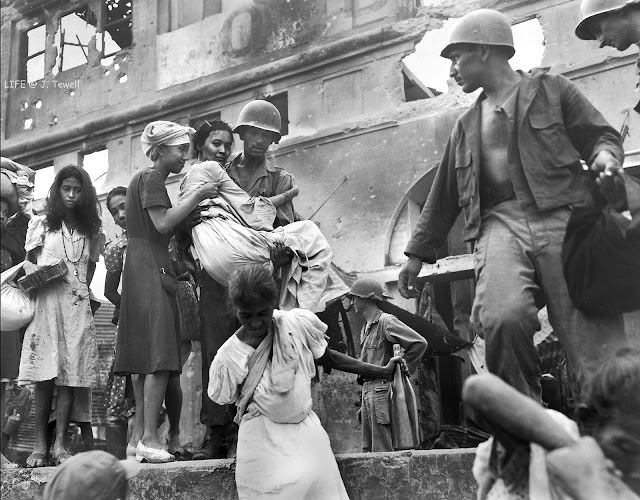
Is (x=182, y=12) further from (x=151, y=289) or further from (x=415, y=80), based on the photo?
(x=151, y=289)

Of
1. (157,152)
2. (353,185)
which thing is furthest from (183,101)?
(157,152)

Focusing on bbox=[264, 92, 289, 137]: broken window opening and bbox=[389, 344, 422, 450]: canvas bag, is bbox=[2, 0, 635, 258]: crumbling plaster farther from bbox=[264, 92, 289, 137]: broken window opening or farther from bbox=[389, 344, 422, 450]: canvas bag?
bbox=[389, 344, 422, 450]: canvas bag

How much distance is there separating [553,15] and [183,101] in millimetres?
5409

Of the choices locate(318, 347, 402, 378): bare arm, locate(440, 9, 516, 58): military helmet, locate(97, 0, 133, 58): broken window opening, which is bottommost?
locate(318, 347, 402, 378): bare arm

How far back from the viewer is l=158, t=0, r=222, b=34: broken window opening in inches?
488

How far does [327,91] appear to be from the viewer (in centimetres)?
1167

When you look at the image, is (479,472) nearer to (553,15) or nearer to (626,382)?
(626,382)

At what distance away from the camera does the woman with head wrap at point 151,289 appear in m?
5.05

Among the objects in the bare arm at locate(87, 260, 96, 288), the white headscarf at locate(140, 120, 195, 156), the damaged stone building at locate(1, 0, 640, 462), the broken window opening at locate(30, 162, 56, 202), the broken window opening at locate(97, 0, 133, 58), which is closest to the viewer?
the white headscarf at locate(140, 120, 195, 156)

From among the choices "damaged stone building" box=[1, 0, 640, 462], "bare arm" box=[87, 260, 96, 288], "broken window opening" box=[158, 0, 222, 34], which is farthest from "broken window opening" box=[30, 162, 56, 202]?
"bare arm" box=[87, 260, 96, 288]

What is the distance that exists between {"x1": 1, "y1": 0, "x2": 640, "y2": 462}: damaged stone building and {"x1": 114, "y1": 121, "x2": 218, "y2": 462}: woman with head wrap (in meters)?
4.88

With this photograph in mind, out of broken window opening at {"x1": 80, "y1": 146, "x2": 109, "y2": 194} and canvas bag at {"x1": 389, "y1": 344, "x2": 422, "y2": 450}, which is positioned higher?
broken window opening at {"x1": 80, "y1": 146, "x2": 109, "y2": 194}

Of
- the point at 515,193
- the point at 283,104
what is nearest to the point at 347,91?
the point at 283,104

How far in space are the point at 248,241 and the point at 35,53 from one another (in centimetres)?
1145
